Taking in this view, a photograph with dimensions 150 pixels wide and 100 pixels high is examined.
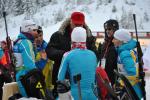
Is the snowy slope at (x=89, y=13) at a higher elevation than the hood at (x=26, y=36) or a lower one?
lower

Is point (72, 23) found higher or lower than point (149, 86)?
higher

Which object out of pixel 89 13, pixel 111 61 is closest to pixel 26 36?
pixel 111 61

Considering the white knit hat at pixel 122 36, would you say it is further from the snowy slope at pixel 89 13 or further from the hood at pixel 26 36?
the snowy slope at pixel 89 13

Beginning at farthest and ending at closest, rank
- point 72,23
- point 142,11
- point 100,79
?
point 142,11
point 72,23
point 100,79

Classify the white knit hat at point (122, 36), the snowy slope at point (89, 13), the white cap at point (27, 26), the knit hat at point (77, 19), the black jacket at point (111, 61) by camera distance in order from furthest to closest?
the snowy slope at point (89, 13) → the black jacket at point (111, 61) → the white knit hat at point (122, 36) → the white cap at point (27, 26) → the knit hat at point (77, 19)

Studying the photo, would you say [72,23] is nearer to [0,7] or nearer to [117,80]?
[117,80]

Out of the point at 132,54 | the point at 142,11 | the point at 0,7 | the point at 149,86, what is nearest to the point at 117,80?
the point at 132,54

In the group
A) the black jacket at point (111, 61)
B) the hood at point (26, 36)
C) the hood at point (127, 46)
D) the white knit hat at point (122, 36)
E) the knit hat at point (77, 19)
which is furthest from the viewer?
the black jacket at point (111, 61)

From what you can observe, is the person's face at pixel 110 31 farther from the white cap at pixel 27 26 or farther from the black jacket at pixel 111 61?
the white cap at pixel 27 26

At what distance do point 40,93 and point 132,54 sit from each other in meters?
1.50

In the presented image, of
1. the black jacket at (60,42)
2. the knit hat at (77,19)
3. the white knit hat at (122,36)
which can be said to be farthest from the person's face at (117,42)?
the knit hat at (77,19)

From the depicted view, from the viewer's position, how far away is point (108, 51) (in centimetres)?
766

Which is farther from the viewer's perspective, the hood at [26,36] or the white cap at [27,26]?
the white cap at [27,26]

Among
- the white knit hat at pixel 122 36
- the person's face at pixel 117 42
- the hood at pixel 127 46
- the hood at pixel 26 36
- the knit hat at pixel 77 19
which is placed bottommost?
the hood at pixel 127 46
